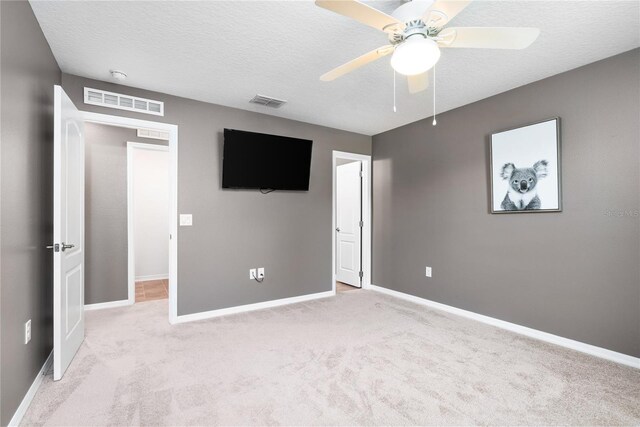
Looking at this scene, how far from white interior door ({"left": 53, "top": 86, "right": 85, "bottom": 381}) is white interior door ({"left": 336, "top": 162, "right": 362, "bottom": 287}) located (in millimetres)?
3514

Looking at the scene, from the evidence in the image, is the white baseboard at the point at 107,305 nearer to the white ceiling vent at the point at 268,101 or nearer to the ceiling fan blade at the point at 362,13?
the white ceiling vent at the point at 268,101

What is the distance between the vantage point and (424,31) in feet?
5.35

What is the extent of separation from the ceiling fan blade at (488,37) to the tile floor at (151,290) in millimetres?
4513

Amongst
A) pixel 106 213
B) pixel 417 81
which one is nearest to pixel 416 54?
pixel 417 81

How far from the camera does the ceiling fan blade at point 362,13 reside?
1380mm

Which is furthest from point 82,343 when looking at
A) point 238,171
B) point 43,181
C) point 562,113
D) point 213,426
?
point 562,113

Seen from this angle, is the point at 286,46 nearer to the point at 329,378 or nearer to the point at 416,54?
the point at 416,54

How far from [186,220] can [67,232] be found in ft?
3.79

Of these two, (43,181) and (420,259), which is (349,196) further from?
(43,181)

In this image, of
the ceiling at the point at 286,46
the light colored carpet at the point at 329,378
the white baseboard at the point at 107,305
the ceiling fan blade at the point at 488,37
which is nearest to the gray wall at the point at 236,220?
the ceiling at the point at 286,46

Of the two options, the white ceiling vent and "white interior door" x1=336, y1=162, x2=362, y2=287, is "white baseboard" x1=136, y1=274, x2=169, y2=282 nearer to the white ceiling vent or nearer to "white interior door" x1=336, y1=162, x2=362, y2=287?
"white interior door" x1=336, y1=162, x2=362, y2=287

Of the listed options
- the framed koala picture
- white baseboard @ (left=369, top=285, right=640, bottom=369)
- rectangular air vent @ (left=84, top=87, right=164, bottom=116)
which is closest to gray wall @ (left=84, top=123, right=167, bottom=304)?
rectangular air vent @ (left=84, top=87, right=164, bottom=116)

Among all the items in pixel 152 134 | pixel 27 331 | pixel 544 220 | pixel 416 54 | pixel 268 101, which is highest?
pixel 268 101

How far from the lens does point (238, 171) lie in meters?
3.57
